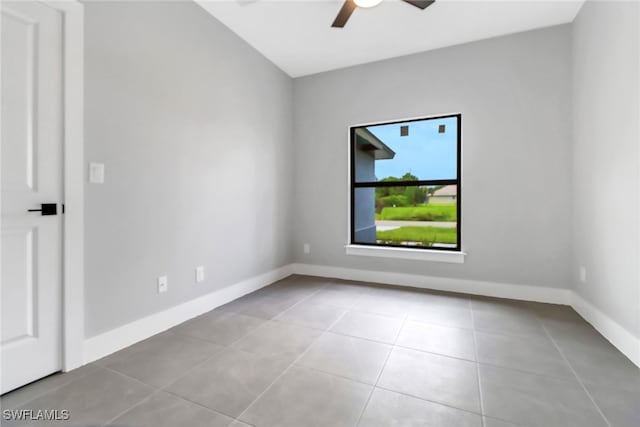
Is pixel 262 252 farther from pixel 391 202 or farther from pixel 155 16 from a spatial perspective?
pixel 155 16

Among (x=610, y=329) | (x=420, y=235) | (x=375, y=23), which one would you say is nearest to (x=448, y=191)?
(x=420, y=235)

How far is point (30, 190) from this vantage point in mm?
1490

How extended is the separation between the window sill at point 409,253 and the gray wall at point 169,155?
44.5 inches

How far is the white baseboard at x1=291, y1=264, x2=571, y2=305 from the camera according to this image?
8.91 ft

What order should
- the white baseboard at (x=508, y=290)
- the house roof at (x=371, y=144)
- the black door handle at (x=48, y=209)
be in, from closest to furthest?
the black door handle at (x=48, y=209), the white baseboard at (x=508, y=290), the house roof at (x=371, y=144)

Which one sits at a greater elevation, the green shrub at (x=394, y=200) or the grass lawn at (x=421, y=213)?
the green shrub at (x=394, y=200)

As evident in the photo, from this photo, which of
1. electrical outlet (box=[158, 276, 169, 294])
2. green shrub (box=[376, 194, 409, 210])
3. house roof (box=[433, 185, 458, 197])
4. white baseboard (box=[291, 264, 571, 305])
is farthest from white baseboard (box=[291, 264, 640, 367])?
electrical outlet (box=[158, 276, 169, 294])

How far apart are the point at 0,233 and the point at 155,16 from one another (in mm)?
1709

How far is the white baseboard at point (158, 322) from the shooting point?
174 cm

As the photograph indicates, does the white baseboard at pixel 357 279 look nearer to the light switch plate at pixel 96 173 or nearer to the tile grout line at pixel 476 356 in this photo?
the tile grout line at pixel 476 356

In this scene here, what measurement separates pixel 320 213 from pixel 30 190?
2.68 metres

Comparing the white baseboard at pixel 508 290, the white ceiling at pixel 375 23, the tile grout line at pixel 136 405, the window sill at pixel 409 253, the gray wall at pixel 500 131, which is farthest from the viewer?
the window sill at pixel 409 253

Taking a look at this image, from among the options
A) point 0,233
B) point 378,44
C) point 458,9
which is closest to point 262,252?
point 0,233

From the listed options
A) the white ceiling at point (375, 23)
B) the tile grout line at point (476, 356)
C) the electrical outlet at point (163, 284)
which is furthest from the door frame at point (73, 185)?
the tile grout line at point (476, 356)
